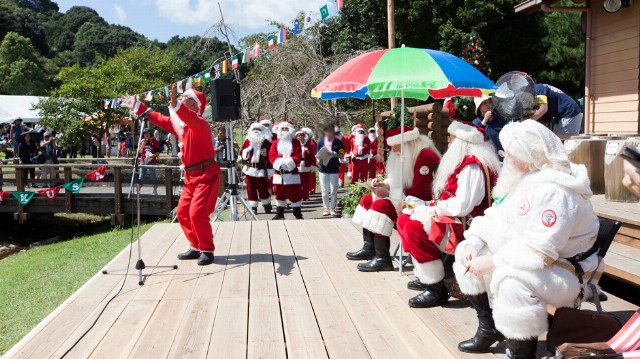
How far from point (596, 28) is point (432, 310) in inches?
274

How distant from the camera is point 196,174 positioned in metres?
5.58

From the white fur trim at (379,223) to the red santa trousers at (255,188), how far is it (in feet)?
21.8

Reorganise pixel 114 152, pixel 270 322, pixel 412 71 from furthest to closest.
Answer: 1. pixel 114 152
2. pixel 412 71
3. pixel 270 322

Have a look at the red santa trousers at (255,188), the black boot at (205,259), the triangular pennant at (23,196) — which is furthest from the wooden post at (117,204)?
the black boot at (205,259)

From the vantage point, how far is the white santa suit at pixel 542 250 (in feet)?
8.66

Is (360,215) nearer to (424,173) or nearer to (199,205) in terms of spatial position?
(424,173)

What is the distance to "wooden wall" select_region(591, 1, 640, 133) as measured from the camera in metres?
8.03

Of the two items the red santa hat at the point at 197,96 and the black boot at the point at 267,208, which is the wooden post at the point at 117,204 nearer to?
the black boot at the point at 267,208

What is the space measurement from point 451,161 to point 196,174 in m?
2.69

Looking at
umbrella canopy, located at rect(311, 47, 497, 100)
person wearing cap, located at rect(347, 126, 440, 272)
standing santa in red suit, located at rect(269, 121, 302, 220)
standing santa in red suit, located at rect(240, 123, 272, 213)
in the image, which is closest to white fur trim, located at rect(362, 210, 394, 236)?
person wearing cap, located at rect(347, 126, 440, 272)

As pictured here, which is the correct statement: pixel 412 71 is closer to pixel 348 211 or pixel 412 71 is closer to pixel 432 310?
pixel 432 310

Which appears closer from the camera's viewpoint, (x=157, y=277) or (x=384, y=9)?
(x=157, y=277)

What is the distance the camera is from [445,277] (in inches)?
163

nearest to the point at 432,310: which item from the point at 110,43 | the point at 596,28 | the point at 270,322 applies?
the point at 270,322
